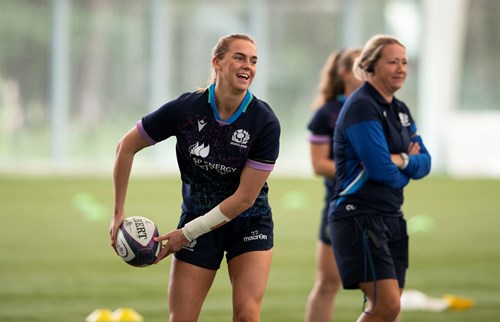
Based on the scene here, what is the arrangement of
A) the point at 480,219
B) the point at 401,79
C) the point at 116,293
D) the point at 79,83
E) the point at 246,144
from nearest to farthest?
the point at 246,144 < the point at 401,79 < the point at 116,293 < the point at 480,219 < the point at 79,83

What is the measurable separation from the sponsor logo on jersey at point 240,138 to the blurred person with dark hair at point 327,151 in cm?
175

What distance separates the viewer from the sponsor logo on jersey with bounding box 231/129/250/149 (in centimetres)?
551

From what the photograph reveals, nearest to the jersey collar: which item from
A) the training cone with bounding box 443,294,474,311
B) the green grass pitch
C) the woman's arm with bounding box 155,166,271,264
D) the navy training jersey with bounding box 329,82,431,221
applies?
the woman's arm with bounding box 155,166,271,264

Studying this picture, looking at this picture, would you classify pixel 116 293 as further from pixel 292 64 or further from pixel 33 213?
pixel 292 64

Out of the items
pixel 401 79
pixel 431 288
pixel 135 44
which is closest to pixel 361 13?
pixel 135 44

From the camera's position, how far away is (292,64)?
2872cm

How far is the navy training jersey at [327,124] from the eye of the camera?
733 centimetres

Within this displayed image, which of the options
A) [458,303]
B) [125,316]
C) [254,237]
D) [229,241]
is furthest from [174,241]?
[458,303]

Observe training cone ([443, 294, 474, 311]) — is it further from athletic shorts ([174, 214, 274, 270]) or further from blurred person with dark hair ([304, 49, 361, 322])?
athletic shorts ([174, 214, 274, 270])

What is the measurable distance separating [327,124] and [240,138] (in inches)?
75.8

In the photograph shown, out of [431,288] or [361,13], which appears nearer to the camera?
[431,288]

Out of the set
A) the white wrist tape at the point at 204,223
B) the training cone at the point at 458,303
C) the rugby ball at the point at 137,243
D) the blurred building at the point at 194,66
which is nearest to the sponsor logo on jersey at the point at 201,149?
the white wrist tape at the point at 204,223

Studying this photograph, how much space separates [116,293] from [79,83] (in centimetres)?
1843

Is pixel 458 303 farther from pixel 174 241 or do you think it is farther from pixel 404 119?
pixel 174 241
